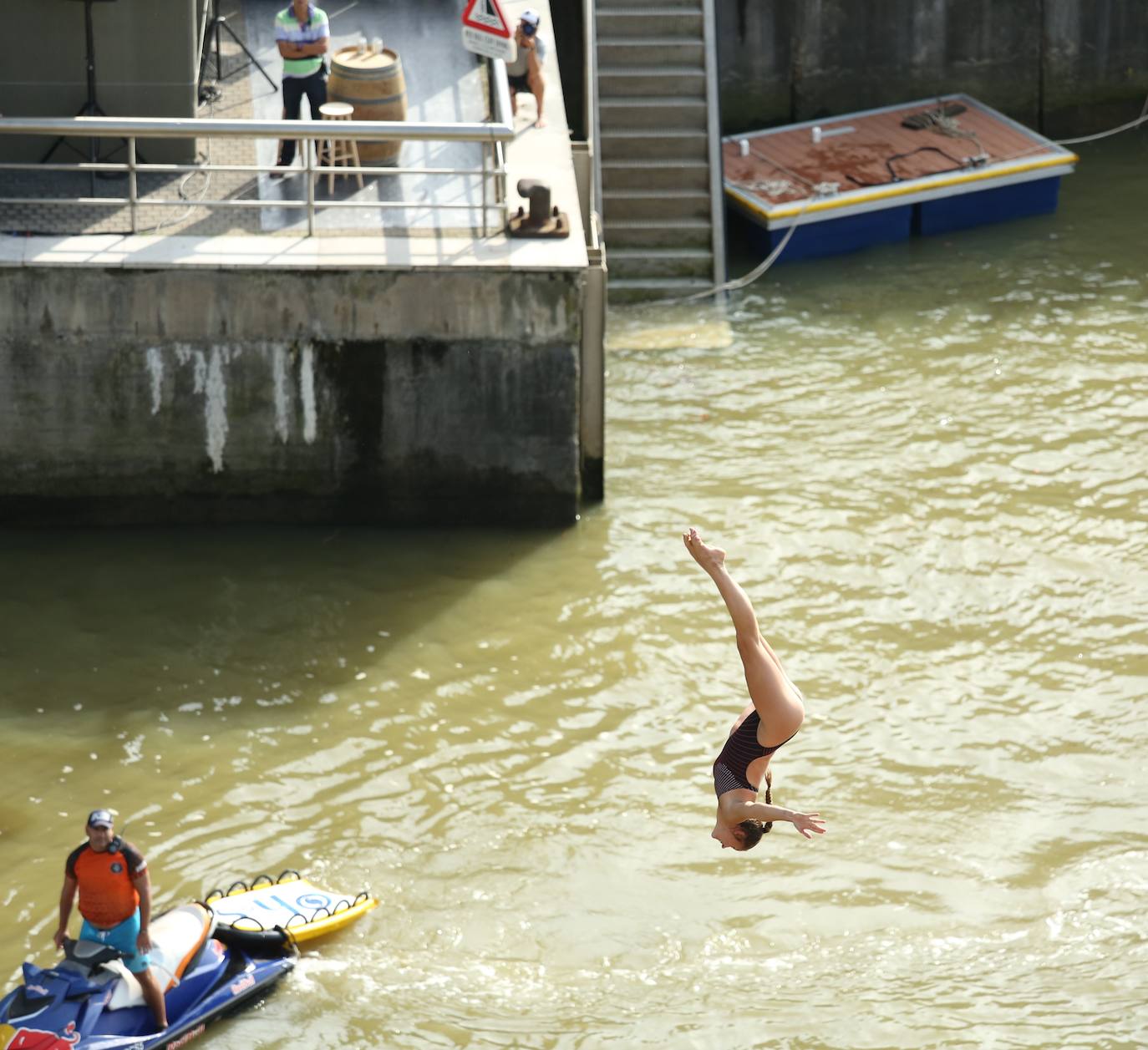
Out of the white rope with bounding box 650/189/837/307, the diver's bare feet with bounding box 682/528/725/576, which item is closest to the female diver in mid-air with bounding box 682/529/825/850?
the diver's bare feet with bounding box 682/528/725/576

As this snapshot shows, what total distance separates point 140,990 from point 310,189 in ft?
24.2

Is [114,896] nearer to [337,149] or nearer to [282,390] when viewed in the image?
[282,390]

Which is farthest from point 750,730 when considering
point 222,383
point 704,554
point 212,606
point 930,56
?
point 930,56

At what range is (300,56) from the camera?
17359mm

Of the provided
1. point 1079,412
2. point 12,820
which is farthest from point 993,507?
point 12,820

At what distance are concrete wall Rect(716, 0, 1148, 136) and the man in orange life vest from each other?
17745 millimetres

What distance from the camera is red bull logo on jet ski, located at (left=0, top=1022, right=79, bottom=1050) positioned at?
10344 mm

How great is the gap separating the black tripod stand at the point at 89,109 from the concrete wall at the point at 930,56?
10934mm

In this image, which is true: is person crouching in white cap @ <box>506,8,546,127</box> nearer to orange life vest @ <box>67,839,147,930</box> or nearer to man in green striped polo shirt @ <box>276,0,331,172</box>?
man in green striped polo shirt @ <box>276,0,331,172</box>

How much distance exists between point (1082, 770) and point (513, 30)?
34.5 feet

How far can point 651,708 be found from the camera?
14047mm

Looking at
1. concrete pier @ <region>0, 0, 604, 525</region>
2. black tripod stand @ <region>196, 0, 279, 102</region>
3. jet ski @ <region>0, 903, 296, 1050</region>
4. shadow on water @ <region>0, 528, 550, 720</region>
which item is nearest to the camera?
jet ski @ <region>0, 903, 296, 1050</region>

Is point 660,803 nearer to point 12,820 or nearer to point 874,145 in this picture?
point 12,820

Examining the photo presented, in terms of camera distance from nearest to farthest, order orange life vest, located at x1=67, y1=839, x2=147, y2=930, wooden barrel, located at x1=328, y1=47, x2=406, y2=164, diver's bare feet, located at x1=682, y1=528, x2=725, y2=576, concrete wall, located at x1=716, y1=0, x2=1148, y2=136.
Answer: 1. diver's bare feet, located at x1=682, y1=528, x2=725, y2=576
2. orange life vest, located at x1=67, y1=839, x2=147, y2=930
3. wooden barrel, located at x1=328, y1=47, x2=406, y2=164
4. concrete wall, located at x1=716, y1=0, x2=1148, y2=136
